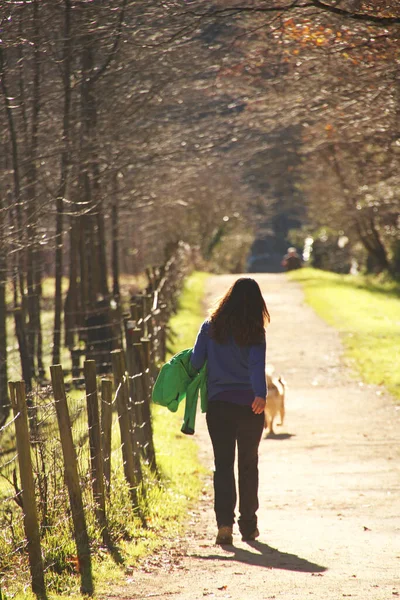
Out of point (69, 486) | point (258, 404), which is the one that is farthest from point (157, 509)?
point (69, 486)

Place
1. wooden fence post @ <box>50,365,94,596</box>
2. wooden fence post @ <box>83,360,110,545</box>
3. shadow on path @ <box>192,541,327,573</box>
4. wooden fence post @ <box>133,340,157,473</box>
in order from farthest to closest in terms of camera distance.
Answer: wooden fence post @ <box>133,340,157,473</box>, wooden fence post @ <box>83,360,110,545</box>, shadow on path @ <box>192,541,327,573</box>, wooden fence post @ <box>50,365,94,596</box>

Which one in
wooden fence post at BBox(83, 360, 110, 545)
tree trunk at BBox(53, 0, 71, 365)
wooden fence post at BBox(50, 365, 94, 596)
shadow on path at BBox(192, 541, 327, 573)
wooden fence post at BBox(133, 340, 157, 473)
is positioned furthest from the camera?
tree trunk at BBox(53, 0, 71, 365)

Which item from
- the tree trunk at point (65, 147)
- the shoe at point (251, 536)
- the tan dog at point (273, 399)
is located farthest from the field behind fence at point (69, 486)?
the tan dog at point (273, 399)

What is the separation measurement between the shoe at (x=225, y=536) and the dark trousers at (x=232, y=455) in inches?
1.5

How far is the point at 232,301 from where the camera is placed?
694cm

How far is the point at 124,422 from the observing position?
780 centimetres

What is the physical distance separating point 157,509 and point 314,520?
126 cm

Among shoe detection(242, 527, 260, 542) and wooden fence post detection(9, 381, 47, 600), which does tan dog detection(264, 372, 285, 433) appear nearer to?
shoe detection(242, 527, 260, 542)

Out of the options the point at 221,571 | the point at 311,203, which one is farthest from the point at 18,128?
the point at 311,203

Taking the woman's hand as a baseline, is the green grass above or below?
below

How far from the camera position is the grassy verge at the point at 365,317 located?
16781mm

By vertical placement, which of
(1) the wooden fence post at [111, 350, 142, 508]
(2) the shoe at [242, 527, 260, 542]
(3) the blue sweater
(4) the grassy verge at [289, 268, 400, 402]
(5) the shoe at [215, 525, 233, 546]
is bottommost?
(4) the grassy verge at [289, 268, 400, 402]

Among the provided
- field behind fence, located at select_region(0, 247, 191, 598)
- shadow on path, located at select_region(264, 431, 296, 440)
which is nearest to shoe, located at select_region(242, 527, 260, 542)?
field behind fence, located at select_region(0, 247, 191, 598)

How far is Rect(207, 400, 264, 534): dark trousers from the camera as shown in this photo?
7.02m
